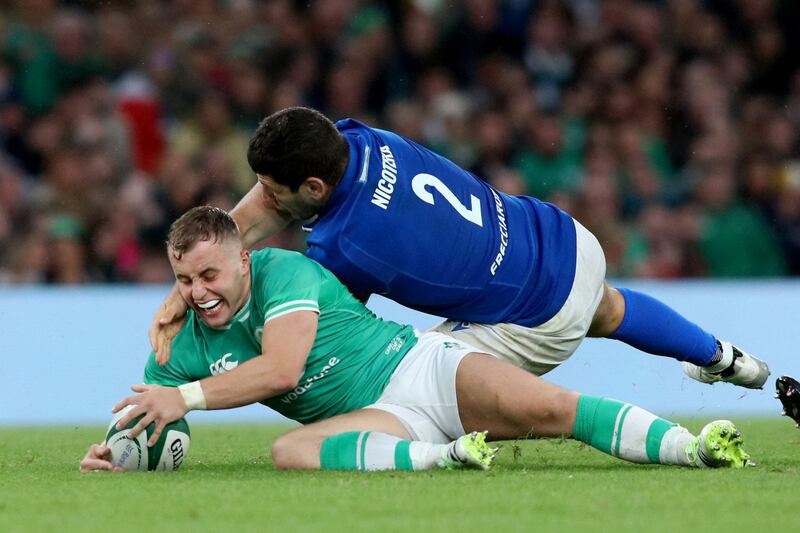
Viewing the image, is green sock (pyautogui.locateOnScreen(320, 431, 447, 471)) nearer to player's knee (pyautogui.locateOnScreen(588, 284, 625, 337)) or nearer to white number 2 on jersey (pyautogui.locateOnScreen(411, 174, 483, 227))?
white number 2 on jersey (pyautogui.locateOnScreen(411, 174, 483, 227))

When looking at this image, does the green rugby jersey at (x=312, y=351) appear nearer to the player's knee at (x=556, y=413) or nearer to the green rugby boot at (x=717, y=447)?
the player's knee at (x=556, y=413)

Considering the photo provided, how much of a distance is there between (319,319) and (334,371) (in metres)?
0.20

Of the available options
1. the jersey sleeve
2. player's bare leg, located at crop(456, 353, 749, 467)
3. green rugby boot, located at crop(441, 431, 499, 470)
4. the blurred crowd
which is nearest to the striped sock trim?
green rugby boot, located at crop(441, 431, 499, 470)

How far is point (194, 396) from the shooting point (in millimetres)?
4559

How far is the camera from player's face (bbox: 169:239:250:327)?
15.3 feet

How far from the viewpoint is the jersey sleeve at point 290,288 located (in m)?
4.66

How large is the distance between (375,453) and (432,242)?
92cm

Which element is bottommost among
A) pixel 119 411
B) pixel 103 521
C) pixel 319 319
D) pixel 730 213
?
pixel 103 521

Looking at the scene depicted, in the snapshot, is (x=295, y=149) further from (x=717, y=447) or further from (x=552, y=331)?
(x=717, y=447)

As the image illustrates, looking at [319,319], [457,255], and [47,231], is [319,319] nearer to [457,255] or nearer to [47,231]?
[457,255]

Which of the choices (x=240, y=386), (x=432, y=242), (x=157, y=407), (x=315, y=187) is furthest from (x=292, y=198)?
(x=157, y=407)

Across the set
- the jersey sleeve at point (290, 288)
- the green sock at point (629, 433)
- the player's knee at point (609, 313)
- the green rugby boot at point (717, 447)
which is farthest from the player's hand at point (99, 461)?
the player's knee at point (609, 313)

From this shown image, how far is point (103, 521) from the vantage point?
3539 mm

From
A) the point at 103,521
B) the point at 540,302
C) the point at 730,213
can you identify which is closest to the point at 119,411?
the point at 103,521
